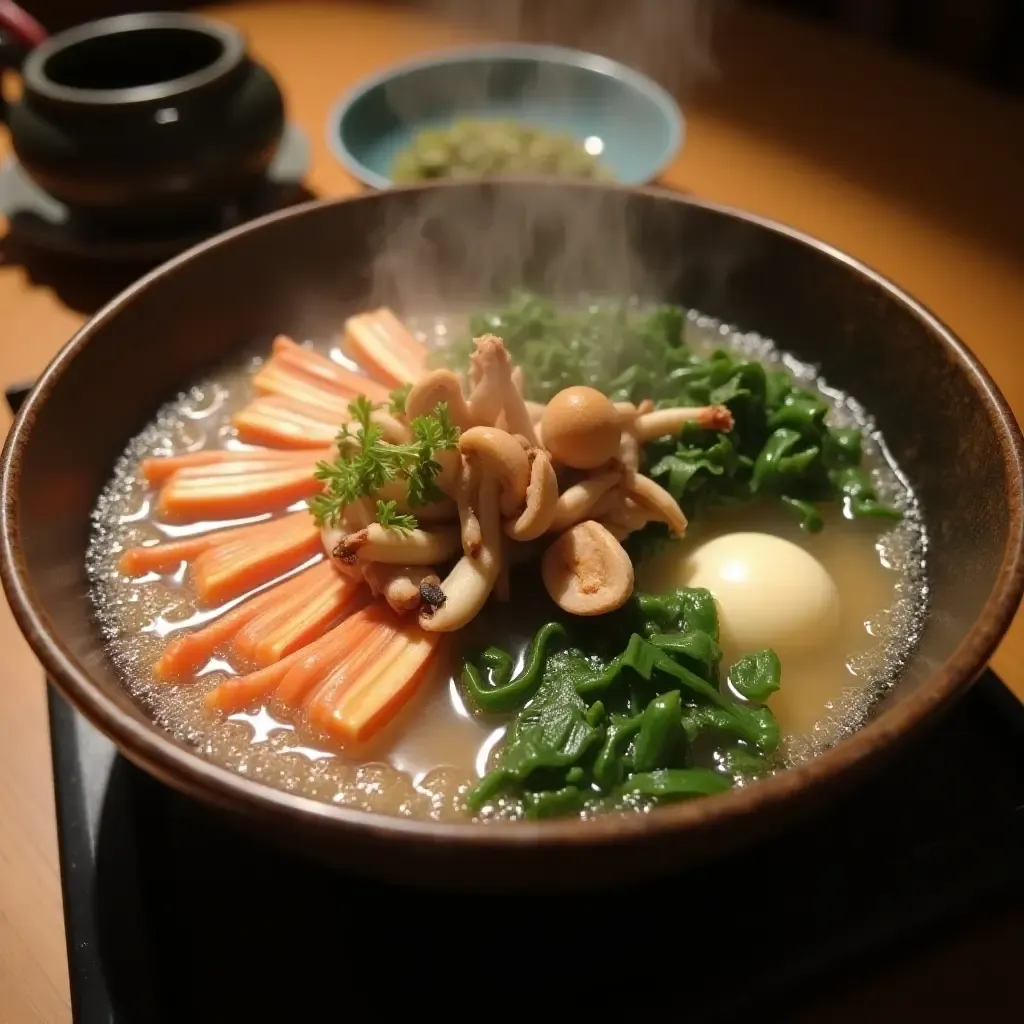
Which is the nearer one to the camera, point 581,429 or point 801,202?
point 581,429

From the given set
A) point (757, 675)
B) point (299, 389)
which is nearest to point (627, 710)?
point (757, 675)

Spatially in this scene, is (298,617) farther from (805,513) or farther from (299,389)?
(805,513)

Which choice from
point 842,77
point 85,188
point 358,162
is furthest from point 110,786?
point 842,77

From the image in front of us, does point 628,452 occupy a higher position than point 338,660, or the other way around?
point 628,452

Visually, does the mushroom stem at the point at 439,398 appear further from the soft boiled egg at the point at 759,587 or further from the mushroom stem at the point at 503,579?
the soft boiled egg at the point at 759,587

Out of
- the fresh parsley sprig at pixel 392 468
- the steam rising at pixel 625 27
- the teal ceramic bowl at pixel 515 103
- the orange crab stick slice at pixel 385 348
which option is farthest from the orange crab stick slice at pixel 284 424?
the steam rising at pixel 625 27

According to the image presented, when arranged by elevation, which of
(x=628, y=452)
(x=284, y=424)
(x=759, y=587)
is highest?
(x=628, y=452)

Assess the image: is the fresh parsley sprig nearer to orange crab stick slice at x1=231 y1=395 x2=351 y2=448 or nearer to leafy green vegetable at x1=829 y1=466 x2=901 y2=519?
orange crab stick slice at x1=231 y1=395 x2=351 y2=448
